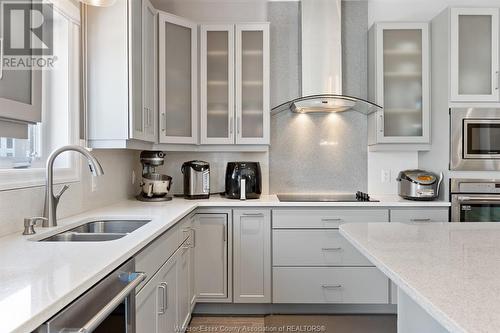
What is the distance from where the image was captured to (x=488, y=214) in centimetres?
253

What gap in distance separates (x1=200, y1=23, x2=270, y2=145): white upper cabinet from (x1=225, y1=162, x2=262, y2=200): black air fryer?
0.75 feet

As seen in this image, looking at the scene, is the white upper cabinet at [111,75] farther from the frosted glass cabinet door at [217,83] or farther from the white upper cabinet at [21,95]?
the white upper cabinet at [21,95]

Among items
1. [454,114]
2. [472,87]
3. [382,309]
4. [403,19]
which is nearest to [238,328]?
[382,309]

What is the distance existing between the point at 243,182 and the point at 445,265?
183 centimetres

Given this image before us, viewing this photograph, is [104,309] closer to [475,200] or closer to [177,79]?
[177,79]

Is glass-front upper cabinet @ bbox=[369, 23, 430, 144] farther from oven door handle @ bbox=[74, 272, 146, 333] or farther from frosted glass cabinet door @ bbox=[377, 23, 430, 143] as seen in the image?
oven door handle @ bbox=[74, 272, 146, 333]

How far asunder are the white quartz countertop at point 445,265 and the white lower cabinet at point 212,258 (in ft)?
4.14

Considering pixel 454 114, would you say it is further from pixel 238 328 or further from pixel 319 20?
pixel 238 328

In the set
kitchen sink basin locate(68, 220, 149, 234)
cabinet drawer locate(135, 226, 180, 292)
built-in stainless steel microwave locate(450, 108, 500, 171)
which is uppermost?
built-in stainless steel microwave locate(450, 108, 500, 171)

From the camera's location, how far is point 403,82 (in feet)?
9.25

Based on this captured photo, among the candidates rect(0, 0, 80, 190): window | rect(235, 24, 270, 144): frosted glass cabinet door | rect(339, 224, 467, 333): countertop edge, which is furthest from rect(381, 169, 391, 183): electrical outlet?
rect(0, 0, 80, 190): window

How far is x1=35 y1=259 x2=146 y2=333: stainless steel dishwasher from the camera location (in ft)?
2.63

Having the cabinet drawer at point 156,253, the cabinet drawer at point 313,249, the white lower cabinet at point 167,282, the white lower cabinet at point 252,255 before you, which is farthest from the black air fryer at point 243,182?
the cabinet drawer at point 156,253

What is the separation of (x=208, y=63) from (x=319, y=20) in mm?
1020
